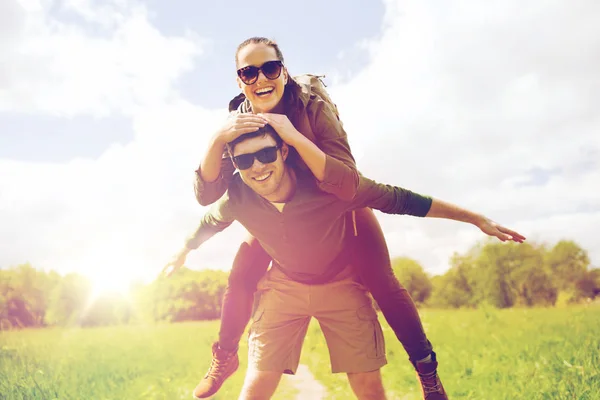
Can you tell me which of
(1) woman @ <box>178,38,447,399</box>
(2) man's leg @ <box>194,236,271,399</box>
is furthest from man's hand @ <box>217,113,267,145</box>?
(2) man's leg @ <box>194,236,271,399</box>

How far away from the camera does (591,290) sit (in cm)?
2842

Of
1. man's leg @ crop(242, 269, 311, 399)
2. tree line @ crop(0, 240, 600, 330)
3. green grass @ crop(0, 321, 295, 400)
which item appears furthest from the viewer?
tree line @ crop(0, 240, 600, 330)

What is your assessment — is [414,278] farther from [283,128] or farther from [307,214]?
[283,128]

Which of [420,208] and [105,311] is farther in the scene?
[105,311]

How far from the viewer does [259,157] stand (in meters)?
3.15

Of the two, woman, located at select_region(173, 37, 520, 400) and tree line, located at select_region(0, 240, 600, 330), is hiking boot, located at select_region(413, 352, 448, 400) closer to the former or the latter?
woman, located at select_region(173, 37, 520, 400)

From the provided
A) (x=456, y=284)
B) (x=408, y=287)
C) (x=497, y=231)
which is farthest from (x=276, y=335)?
(x=456, y=284)

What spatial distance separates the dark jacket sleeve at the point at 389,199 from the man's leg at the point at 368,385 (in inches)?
46.2

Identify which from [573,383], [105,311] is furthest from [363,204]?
[105,311]

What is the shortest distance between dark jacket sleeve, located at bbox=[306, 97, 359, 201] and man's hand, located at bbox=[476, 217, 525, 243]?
3.34 ft

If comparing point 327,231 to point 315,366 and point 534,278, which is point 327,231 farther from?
point 534,278

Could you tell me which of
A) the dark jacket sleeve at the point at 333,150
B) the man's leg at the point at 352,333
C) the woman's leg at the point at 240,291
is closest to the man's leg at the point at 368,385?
the man's leg at the point at 352,333

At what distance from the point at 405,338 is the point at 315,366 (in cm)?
583

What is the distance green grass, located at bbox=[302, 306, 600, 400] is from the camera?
5.59 metres
